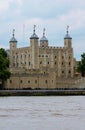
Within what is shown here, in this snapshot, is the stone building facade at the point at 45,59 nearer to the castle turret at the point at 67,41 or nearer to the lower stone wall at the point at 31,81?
the castle turret at the point at 67,41

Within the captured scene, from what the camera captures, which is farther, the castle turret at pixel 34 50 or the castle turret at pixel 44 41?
the castle turret at pixel 44 41

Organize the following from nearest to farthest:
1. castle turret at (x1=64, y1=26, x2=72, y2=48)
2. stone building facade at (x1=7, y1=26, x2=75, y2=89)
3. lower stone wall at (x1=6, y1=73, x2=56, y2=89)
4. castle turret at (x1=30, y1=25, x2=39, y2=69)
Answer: lower stone wall at (x1=6, y1=73, x2=56, y2=89) → stone building facade at (x1=7, y1=26, x2=75, y2=89) → castle turret at (x1=30, y1=25, x2=39, y2=69) → castle turret at (x1=64, y1=26, x2=72, y2=48)

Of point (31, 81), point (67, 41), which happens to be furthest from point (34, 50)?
point (31, 81)

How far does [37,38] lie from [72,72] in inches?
427

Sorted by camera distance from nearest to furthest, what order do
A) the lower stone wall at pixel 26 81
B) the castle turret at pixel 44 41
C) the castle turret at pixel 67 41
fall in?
the lower stone wall at pixel 26 81 < the castle turret at pixel 44 41 < the castle turret at pixel 67 41

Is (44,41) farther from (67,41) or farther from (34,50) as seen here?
(34,50)

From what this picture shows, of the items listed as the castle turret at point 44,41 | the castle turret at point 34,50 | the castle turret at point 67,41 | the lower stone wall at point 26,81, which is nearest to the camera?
the lower stone wall at point 26,81

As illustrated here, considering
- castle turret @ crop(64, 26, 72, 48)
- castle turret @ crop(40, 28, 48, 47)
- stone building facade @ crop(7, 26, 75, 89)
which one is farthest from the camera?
castle turret @ crop(64, 26, 72, 48)

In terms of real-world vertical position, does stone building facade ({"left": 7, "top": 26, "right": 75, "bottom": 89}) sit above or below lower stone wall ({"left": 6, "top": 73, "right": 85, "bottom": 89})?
above

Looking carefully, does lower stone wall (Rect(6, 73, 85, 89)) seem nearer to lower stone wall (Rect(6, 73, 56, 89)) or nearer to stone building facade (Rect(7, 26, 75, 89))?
lower stone wall (Rect(6, 73, 56, 89))
